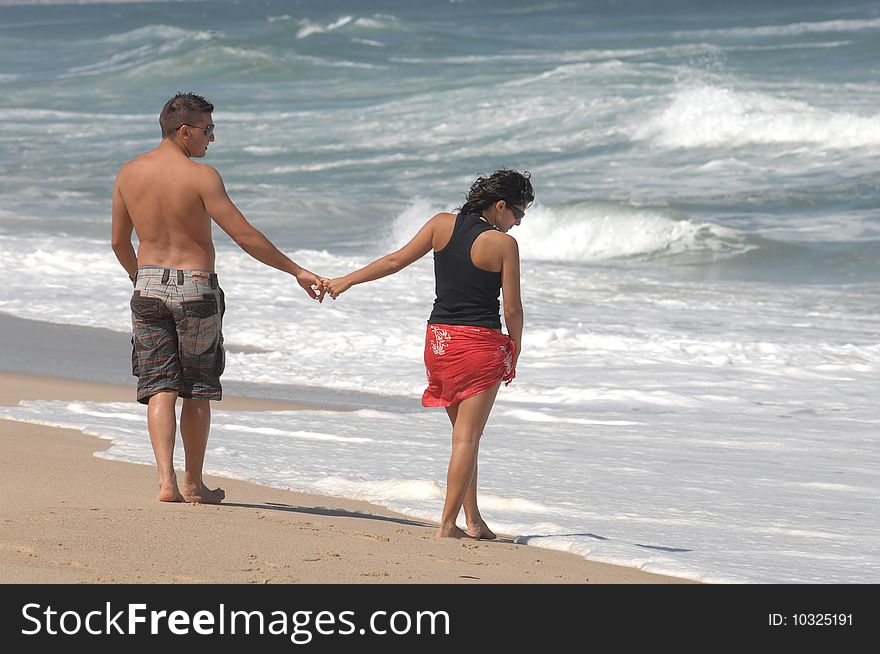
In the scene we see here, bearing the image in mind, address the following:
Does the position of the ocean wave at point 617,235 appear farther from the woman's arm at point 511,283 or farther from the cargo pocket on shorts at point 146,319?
the cargo pocket on shorts at point 146,319

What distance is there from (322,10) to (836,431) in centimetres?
7148

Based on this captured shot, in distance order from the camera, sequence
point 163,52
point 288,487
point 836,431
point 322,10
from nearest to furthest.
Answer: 1. point 288,487
2. point 836,431
3. point 163,52
4. point 322,10

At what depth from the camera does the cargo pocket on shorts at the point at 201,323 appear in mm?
4891

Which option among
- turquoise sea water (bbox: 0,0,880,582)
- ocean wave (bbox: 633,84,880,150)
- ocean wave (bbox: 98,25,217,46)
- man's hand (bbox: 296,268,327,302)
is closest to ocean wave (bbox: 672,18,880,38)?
turquoise sea water (bbox: 0,0,880,582)

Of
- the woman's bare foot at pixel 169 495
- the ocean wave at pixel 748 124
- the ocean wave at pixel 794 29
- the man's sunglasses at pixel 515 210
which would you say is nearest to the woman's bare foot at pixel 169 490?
the woman's bare foot at pixel 169 495

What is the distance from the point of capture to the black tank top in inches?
183

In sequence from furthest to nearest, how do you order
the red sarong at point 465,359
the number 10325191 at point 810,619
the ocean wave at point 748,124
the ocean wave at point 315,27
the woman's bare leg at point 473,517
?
the ocean wave at point 315,27, the ocean wave at point 748,124, the woman's bare leg at point 473,517, the red sarong at point 465,359, the number 10325191 at point 810,619

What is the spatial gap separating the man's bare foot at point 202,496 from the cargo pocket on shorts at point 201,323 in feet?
1.76

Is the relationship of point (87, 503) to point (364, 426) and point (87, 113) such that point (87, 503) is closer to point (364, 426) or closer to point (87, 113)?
point (364, 426)

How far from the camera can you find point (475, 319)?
4723 mm

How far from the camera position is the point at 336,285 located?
17.6ft

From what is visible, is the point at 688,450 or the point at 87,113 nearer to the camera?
the point at 688,450

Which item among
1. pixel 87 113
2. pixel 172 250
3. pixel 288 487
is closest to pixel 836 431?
pixel 288 487

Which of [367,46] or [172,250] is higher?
[367,46]
